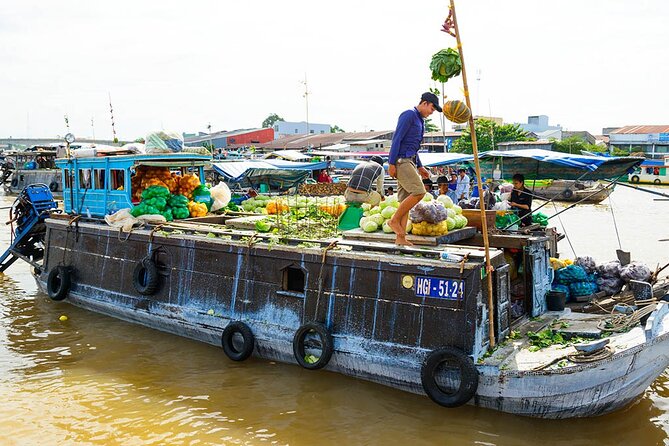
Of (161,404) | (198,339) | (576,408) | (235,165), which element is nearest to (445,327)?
(576,408)

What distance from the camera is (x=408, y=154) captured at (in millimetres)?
6578

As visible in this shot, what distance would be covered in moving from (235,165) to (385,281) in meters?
11.8

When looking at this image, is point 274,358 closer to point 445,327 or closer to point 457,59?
point 445,327

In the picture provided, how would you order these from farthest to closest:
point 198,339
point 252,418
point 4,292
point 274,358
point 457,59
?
point 4,292 < point 198,339 < point 274,358 < point 252,418 < point 457,59

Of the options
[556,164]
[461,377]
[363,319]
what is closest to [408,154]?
[363,319]

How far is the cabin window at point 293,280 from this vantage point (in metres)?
7.33

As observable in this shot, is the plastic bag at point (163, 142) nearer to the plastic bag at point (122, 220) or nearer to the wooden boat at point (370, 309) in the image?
the wooden boat at point (370, 309)

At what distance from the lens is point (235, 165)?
17.3 meters

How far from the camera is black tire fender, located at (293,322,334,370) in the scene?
664cm

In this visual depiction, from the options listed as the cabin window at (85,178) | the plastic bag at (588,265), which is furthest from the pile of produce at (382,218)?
the cabin window at (85,178)

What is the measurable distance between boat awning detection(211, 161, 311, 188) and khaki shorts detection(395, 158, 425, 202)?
10431 mm

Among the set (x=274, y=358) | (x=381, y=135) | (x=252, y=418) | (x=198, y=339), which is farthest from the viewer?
(x=381, y=135)

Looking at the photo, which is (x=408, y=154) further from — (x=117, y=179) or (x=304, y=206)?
(x=117, y=179)

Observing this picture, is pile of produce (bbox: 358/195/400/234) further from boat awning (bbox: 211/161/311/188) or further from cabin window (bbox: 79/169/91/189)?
boat awning (bbox: 211/161/311/188)
